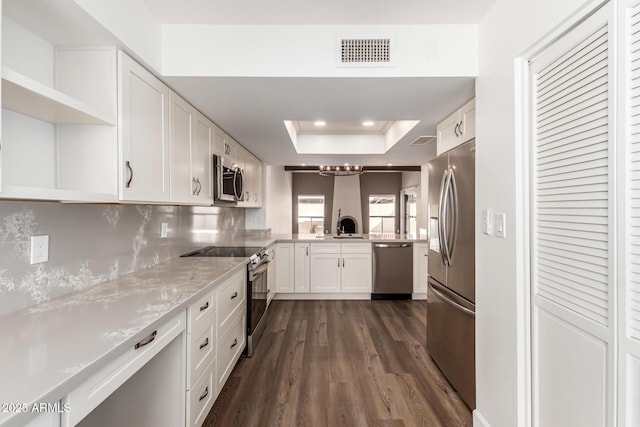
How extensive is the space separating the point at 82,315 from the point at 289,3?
178cm

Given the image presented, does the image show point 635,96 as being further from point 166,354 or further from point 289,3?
point 166,354

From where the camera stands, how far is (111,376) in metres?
1.01

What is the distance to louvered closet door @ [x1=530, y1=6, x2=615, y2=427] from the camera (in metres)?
1.04

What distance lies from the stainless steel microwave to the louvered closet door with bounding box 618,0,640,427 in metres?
2.60

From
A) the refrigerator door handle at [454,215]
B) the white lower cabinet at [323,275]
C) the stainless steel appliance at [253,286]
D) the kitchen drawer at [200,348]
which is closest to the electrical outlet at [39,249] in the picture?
the kitchen drawer at [200,348]

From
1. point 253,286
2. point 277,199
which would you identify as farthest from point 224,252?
point 277,199

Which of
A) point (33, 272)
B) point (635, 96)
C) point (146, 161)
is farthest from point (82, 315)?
point (635, 96)

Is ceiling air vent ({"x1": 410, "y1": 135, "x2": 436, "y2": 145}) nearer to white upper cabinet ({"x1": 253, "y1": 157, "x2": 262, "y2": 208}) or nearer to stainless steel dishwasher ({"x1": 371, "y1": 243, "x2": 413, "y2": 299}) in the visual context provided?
stainless steel dishwasher ({"x1": 371, "y1": 243, "x2": 413, "y2": 299})

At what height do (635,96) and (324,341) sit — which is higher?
(635,96)

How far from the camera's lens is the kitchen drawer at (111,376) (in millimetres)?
866

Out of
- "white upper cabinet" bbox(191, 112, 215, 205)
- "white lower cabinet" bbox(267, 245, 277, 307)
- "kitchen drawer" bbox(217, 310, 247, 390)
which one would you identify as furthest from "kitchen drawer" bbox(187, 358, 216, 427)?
"white lower cabinet" bbox(267, 245, 277, 307)

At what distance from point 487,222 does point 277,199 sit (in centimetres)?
431

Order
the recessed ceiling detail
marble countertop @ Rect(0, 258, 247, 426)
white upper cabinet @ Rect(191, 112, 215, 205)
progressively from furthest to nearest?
the recessed ceiling detail, white upper cabinet @ Rect(191, 112, 215, 205), marble countertop @ Rect(0, 258, 247, 426)

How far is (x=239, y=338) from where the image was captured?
2.58 metres
